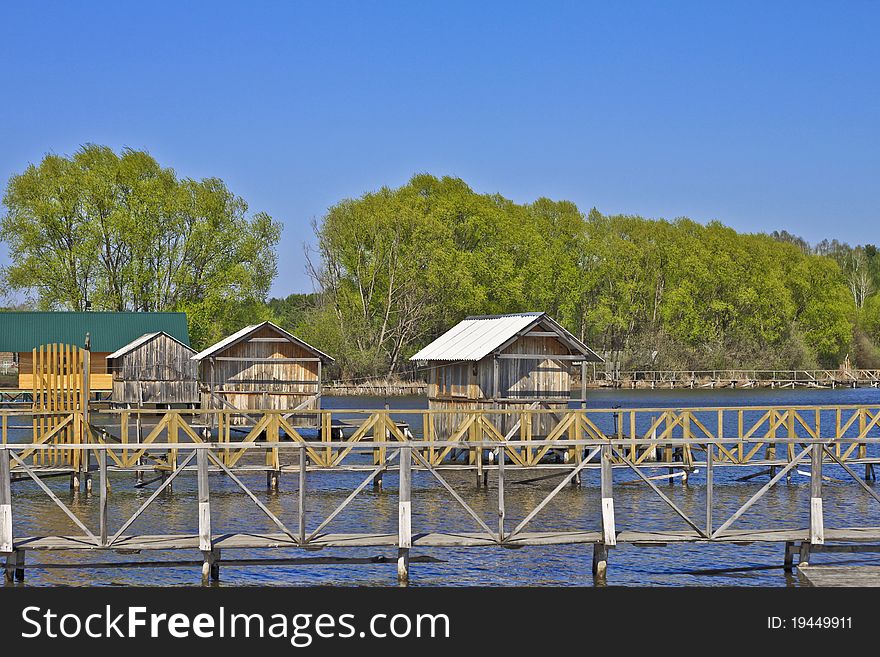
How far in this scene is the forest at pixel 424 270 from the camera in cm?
7669

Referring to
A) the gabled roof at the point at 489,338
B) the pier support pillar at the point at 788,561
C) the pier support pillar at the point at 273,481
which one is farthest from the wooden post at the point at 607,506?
the gabled roof at the point at 489,338

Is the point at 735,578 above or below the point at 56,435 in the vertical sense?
below

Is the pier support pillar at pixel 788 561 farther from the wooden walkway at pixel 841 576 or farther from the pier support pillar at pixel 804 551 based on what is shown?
the wooden walkway at pixel 841 576

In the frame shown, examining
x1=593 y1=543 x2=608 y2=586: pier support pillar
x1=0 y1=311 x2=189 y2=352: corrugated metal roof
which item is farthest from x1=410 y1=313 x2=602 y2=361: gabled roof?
x1=0 y1=311 x2=189 y2=352: corrugated metal roof

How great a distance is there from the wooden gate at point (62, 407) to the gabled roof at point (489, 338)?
1113 cm

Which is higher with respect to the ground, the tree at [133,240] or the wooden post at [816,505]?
the tree at [133,240]

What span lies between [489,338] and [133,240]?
151 feet

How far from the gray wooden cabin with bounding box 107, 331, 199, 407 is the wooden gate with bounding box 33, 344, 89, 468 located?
22616 mm

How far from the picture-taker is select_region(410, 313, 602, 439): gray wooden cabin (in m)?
35.1

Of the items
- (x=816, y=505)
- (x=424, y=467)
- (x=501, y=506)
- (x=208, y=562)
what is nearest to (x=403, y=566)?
(x=501, y=506)
